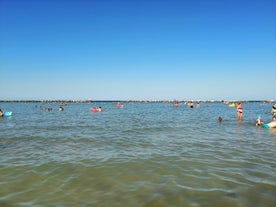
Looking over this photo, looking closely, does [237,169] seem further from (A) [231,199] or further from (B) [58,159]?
(B) [58,159]

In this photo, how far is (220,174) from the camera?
370 inches

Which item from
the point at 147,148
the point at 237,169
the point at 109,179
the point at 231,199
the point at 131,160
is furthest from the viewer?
the point at 147,148

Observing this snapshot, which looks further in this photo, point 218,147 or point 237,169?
point 218,147

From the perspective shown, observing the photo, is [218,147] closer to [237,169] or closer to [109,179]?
[237,169]

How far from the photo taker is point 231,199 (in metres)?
6.96

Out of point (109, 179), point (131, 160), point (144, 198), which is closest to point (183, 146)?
point (131, 160)

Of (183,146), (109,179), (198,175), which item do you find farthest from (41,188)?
(183,146)

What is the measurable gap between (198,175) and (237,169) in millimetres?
2034

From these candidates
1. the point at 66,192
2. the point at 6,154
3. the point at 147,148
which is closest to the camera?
the point at 66,192

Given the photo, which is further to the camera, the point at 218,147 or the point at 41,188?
the point at 218,147

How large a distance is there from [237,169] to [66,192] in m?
7.06

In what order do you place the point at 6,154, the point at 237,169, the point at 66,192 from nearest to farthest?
the point at 66,192 → the point at 237,169 → the point at 6,154

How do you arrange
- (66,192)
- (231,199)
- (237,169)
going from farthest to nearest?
(237,169) < (66,192) < (231,199)

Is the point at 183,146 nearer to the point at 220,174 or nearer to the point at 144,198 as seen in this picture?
the point at 220,174
